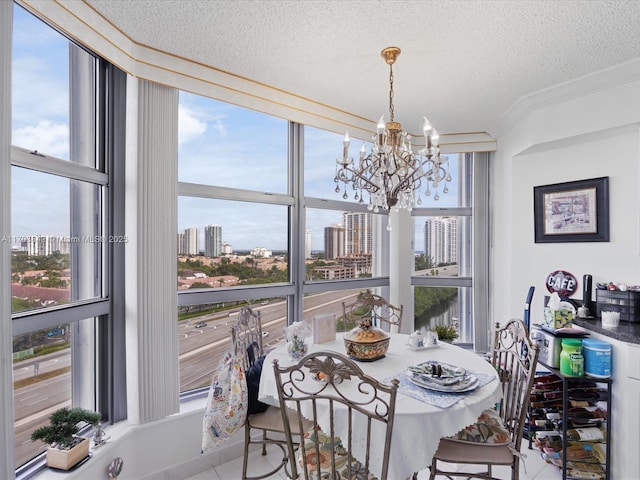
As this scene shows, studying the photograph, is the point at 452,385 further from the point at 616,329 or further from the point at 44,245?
the point at 44,245

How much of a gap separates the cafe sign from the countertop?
0.40 metres

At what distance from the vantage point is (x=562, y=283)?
2.95 m

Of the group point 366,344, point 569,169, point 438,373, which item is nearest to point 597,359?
point 438,373

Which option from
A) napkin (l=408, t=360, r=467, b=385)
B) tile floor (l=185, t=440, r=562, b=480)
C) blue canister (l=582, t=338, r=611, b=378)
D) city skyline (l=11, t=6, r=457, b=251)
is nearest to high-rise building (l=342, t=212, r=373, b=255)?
city skyline (l=11, t=6, r=457, b=251)

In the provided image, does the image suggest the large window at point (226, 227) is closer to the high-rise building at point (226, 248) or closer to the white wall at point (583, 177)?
the high-rise building at point (226, 248)

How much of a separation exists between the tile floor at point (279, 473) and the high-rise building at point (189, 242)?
151 cm

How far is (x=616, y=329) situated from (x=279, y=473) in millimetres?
2376

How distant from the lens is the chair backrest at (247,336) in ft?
7.54

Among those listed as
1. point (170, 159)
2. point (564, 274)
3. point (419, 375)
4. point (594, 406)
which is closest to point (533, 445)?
point (594, 406)

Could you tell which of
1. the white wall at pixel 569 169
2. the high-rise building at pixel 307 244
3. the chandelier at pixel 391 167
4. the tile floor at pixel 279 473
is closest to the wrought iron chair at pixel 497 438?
the tile floor at pixel 279 473

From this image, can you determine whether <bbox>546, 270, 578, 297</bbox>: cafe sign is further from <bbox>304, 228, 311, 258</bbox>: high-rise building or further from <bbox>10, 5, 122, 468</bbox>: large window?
<bbox>10, 5, 122, 468</bbox>: large window

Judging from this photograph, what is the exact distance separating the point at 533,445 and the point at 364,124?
308cm

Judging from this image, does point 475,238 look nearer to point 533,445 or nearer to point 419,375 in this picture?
point 533,445

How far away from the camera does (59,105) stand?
6.25ft
